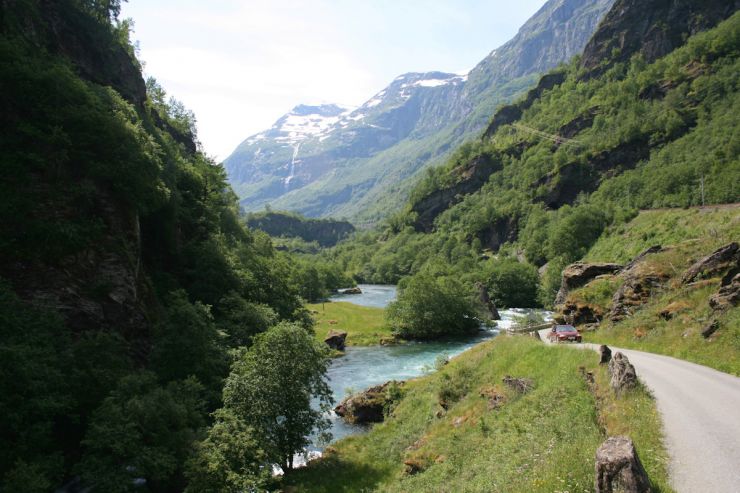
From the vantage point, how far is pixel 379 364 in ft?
206

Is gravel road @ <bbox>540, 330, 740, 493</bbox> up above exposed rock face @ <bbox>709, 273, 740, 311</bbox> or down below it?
below

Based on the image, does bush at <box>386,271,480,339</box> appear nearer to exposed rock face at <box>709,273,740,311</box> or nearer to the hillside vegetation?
the hillside vegetation

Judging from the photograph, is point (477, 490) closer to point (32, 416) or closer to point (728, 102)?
point (32, 416)

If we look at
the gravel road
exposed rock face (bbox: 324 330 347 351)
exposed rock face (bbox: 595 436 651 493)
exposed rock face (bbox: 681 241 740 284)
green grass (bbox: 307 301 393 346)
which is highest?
exposed rock face (bbox: 681 241 740 284)

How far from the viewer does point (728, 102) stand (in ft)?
383

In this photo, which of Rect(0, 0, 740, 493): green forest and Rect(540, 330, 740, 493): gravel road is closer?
Rect(540, 330, 740, 493): gravel road

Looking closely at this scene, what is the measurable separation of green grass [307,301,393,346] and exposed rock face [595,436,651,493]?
212ft

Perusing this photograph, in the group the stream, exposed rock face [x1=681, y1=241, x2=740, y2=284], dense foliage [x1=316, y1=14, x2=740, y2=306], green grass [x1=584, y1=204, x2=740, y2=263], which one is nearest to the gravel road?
exposed rock face [x1=681, y1=241, x2=740, y2=284]

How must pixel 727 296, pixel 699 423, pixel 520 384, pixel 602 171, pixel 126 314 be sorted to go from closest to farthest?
pixel 699 423 < pixel 727 296 < pixel 520 384 < pixel 126 314 < pixel 602 171

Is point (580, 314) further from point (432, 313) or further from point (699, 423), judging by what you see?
point (432, 313)

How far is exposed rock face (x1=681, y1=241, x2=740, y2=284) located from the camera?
102 feet

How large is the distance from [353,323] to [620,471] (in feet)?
261

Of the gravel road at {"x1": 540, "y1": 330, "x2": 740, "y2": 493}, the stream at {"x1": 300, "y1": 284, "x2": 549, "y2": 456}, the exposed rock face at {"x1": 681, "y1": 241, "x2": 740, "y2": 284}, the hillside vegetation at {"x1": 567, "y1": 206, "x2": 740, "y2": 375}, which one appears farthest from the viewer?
the stream at {"x1": 300, "y1": 284, "x2": 549, "y2": 456}

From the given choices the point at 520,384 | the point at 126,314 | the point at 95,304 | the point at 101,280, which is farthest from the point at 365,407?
the point at 101,280
